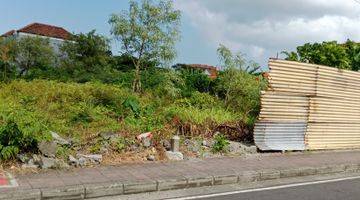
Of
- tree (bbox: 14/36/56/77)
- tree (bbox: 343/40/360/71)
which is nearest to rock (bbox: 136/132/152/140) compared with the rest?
tree (bbox: 343/40/360/71)

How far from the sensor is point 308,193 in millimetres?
8484

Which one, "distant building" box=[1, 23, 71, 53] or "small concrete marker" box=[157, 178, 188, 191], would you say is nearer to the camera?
"small concrete marker" box=[157, 178, 188, 191]

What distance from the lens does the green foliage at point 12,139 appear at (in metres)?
8.48

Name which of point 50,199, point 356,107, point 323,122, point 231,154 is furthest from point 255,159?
point 50,199

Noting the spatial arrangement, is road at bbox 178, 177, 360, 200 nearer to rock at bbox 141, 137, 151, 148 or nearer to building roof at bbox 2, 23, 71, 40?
rock at bbox 141, 137, 151, 148

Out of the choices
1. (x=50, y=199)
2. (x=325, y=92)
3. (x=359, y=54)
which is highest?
(x=359, y=54)

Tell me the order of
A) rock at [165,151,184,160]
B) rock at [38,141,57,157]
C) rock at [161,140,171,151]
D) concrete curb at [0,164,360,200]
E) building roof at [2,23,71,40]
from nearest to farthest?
concrete curb at [0,164,360,200]
rock at [38,141,57,157]
rock at [165,151,184,160]
rock at [161,140,171,151]
building roof at [2,23,71,40]

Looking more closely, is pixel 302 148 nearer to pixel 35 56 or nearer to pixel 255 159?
pixel 255 159

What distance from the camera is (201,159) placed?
10.7m

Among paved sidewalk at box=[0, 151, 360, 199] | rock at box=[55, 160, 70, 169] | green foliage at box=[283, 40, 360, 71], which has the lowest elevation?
paved sidewalk at box=[0, 151, 360, 199]

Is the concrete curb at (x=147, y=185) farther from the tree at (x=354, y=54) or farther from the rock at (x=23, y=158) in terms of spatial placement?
the tree at (x=354, y=54)

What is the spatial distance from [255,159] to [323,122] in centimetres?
305

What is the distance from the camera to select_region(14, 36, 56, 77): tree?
1268 inches

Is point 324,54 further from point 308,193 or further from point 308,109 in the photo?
point 308,193
